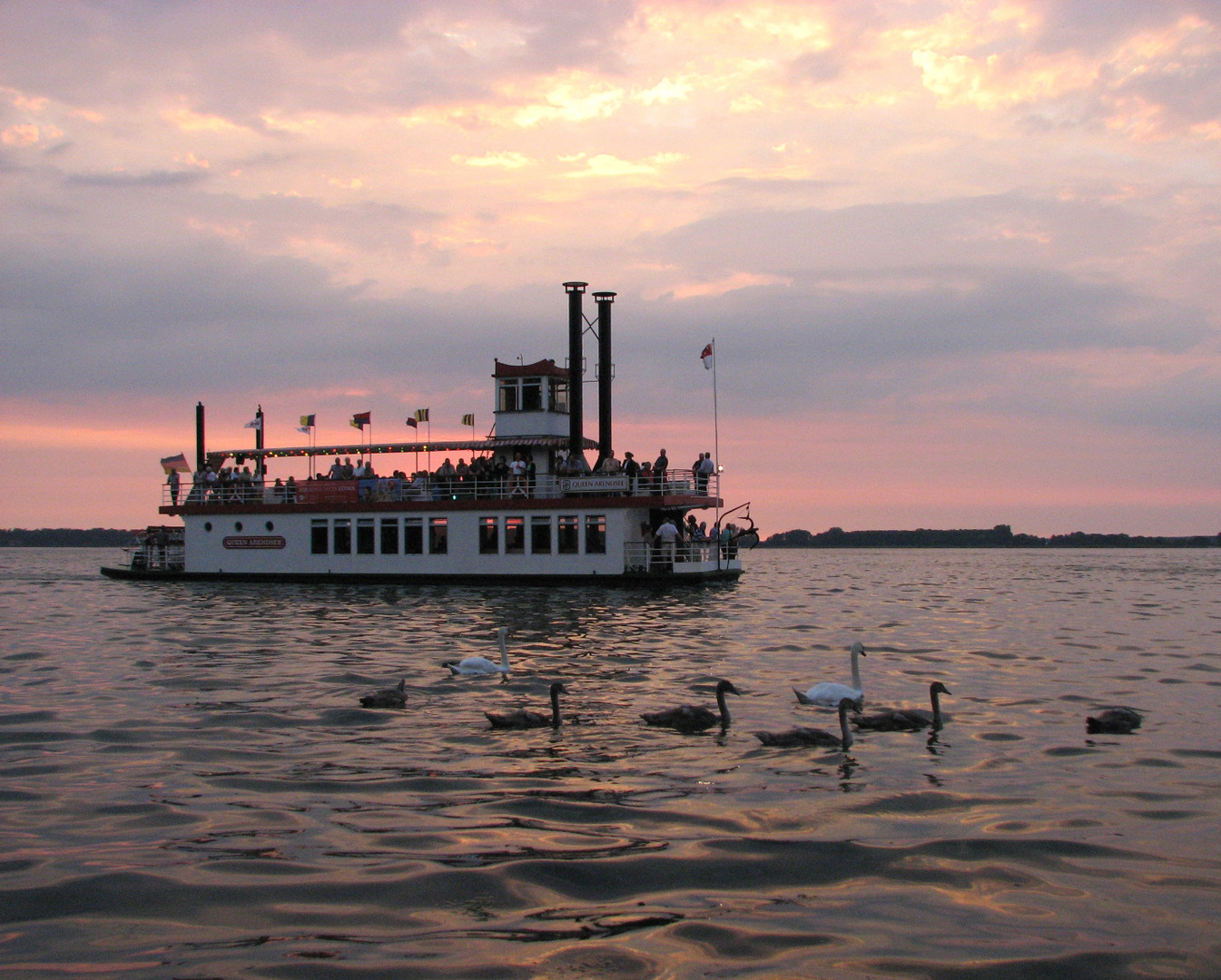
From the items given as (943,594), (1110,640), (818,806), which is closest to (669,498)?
(943,594)

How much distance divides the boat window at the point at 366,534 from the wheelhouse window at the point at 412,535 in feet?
5.30

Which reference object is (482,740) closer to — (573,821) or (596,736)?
(596,736)

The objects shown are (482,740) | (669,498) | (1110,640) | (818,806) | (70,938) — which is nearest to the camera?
(70,938)

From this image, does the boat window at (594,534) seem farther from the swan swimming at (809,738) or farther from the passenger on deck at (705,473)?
the swan swimming at (809,738)

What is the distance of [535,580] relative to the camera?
134 feet

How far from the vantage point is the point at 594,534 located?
40.8 metres

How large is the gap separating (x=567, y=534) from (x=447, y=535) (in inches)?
209

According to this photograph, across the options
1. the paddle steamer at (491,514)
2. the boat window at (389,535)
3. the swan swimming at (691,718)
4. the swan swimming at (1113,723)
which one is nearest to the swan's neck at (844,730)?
the swan swimming at (691,718)

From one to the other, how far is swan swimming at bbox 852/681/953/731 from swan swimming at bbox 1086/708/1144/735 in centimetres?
165

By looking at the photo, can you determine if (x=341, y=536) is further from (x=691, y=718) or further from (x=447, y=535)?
(x=691, y=718)

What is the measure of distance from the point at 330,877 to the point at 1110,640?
20.0 meters

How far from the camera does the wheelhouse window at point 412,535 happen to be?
4384 cm

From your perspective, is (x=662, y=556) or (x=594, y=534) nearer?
(x=662, y=556)

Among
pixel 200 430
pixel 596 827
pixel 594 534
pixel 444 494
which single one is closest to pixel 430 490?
pixel 444 494
